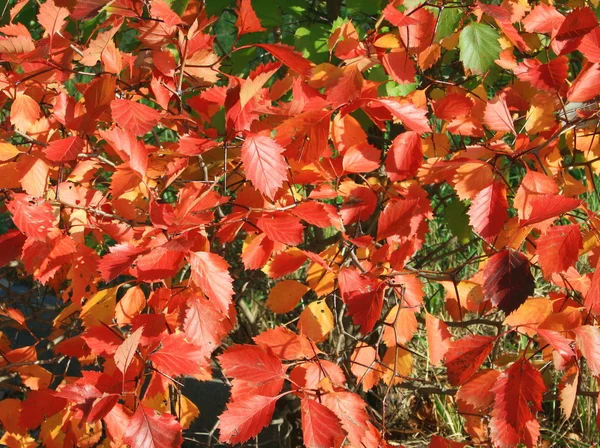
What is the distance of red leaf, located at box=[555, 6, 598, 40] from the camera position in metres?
1.41

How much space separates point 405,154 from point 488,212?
0.21 meters

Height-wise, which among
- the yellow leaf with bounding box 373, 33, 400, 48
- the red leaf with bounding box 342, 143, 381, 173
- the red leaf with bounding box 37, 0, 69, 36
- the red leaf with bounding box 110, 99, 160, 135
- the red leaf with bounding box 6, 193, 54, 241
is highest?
the red leaf with bounding box 37, 0, 69, 36

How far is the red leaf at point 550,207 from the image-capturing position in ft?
3.83

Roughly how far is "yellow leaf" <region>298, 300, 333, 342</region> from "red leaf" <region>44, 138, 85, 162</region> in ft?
1.94

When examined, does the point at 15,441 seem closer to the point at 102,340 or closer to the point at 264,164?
the point at 102,340

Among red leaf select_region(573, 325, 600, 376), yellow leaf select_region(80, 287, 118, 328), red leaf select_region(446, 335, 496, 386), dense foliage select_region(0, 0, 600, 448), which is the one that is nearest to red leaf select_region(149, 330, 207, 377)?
dense foliage select_region(0, 0, 600, 448)

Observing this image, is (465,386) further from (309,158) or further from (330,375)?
(309,158)

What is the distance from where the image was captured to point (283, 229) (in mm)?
1297

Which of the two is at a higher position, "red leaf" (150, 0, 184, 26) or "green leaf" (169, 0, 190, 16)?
"red leaf" (150, 0, 184, 26)

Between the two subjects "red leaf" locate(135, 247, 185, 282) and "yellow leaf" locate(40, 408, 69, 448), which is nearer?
"red leaf" locate(135, 247, 185, 282)

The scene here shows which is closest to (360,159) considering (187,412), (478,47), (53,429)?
(478,47)

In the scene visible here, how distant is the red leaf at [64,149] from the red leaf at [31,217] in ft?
0.30

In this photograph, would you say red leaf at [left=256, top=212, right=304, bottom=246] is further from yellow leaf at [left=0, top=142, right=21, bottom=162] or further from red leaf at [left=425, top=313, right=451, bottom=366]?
yellow leaf at [left=0, top=142, right=21, bottom=162]

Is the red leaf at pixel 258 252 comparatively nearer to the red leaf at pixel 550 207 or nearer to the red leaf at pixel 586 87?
the red leaf at pixel 550 207
